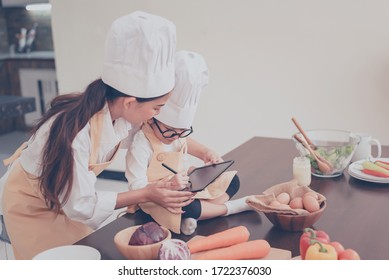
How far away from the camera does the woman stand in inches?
47.3

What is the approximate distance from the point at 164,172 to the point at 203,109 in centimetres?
194

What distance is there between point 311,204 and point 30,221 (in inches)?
31.6

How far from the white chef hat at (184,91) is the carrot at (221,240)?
47cm

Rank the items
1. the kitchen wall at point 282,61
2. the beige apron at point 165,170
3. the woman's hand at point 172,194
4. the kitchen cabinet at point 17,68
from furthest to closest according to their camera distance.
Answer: the kitchen cabinet at point 17,68, the kitchen wall at point 282,61, the beige apron at point 165,170, the woman's hand at point 172,194

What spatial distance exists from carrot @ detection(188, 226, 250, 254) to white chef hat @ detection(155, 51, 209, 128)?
0.47m

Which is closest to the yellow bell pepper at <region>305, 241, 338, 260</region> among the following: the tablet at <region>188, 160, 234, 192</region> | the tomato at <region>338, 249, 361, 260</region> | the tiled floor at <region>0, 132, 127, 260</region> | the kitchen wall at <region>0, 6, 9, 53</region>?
the tomato at <region>338, 249, 361, 260</region>

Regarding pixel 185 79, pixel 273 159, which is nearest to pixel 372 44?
pixel 273 159

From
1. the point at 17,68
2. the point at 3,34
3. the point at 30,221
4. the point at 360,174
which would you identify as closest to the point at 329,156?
the point at 360,174

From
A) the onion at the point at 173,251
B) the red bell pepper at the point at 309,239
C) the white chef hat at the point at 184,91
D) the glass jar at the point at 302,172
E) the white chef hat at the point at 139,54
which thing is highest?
the white chef hat at the point at 139,54

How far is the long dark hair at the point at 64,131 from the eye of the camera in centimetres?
118

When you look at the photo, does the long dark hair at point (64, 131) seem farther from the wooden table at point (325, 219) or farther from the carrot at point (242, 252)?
the carrot at point (242, 252)

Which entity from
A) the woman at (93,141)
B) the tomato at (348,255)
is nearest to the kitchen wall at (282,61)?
the woman at (93,141)

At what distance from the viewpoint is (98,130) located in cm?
128

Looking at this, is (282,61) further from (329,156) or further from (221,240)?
(221,240)
